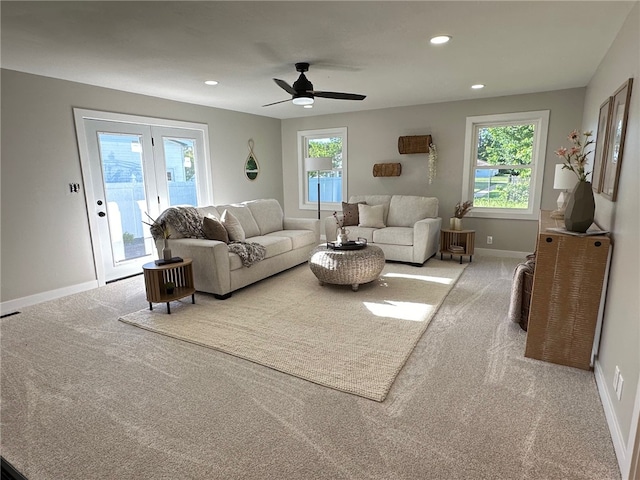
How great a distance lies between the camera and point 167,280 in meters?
3.63

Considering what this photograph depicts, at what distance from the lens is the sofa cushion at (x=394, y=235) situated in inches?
197

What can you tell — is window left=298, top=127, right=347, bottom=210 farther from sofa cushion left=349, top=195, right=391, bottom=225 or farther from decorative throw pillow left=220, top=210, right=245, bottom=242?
decorative throw pillow left=220, top=210, right=245, bottom=242

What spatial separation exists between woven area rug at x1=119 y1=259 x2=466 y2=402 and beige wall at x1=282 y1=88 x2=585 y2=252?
157cm

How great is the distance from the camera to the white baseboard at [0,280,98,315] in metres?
3.61

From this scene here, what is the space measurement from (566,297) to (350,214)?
11.7 ft

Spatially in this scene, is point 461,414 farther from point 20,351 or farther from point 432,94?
point 432,94

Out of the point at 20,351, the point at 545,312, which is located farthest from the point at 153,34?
the point at 545,312

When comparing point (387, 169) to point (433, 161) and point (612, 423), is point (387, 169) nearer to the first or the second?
Answer: point (433, 161)

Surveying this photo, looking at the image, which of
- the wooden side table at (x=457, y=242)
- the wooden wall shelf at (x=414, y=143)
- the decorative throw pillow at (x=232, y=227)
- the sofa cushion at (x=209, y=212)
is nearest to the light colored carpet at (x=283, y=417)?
the decorative throw pillow at (x=232, y=227)

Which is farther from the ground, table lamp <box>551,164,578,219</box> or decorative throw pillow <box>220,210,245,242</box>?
table lamp <box>551,164,578,219</box>

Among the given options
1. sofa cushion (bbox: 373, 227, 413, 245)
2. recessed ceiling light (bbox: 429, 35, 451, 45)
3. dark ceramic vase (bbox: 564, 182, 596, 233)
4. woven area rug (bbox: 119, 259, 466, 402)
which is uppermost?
recessed ceiling light (bbox: 429, 35, 451, 45)

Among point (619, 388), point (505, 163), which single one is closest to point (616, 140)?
point (619, 388)

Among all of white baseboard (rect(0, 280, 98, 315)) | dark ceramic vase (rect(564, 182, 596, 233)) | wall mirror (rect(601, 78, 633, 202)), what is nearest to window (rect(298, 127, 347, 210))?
white baseboard (rect(0, 280, 98, 315))

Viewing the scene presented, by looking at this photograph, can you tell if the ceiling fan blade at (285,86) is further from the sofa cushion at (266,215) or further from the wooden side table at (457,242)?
Result: the wooden side table at (457,242)
